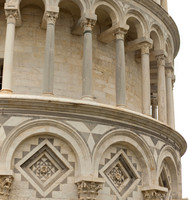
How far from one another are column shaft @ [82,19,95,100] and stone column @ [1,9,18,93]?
6.90 feet

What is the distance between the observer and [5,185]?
12.7m

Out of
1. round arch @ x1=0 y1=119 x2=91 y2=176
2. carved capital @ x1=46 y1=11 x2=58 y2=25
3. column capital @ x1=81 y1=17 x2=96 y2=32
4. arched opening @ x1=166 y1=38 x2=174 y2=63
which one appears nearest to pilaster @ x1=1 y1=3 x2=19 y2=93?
carved capital @ x1=46 y1=11 x2=58 y2=25

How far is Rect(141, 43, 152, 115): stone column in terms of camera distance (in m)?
15.9

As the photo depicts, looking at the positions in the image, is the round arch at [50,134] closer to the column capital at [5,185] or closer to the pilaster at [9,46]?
the column capital at [5,185]

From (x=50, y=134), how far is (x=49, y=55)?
2.31 m

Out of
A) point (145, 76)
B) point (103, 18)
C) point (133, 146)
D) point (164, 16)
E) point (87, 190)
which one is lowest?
point (87, 190)

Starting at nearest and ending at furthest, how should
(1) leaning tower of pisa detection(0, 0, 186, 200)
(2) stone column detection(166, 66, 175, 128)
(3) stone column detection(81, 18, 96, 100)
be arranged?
(1) leaning tower of pisa detection(0, 0, 186, 200) → (3) stone column detection(81, 18, 96, 100) → (2) stone column detection(166, 66, 175, 128)

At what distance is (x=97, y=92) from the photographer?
16.0 metres

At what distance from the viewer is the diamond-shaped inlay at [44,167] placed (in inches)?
520

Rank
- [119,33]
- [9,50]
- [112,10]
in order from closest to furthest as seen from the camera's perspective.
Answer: [9,50], [119,33], [112,10]

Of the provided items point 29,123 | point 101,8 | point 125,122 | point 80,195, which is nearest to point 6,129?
point 29,123

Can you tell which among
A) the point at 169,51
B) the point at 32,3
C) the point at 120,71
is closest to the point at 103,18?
the point at 120,71

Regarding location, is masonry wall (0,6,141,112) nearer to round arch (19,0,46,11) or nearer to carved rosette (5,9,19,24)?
round arch (19,0,46,11)

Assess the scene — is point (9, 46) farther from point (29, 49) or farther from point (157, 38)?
point (157, 38)
